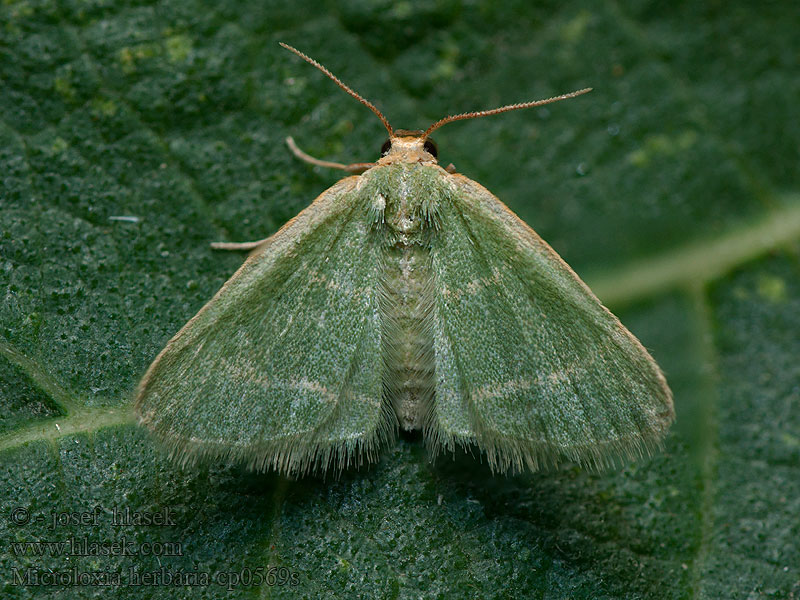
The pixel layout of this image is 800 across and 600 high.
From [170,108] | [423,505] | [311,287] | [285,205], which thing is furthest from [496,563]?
[170,108]

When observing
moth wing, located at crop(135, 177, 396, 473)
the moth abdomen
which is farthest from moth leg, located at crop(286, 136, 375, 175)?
the moth abdomen

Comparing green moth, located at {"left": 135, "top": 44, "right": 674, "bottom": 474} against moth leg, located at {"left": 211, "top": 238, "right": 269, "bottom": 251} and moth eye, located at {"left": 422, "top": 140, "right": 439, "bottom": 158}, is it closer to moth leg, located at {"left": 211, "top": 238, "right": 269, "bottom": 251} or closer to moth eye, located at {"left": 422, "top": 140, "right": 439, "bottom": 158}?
moth eye, located at {"left": 422, "top": 140, "right": 439, "bottom": 158}

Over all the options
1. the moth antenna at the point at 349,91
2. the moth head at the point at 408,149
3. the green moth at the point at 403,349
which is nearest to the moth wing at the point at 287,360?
the green moth at the point at 403,349

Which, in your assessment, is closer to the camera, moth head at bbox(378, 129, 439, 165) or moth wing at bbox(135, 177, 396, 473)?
moth wing at bbox(135, 177, 396, 473)

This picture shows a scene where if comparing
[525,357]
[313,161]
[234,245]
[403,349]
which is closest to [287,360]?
[403,349]

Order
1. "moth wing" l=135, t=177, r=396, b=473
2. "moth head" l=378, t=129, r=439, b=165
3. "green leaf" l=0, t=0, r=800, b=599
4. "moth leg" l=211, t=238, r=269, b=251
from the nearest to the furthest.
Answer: "moth wing" l=135, t=177, r=396, b=473, "green leaf" l=0, t=0, r=800, b=599, "moth head" l=378, t=129, r=439, b=165, "moth leg" l=211, t=238, r=269, b=251

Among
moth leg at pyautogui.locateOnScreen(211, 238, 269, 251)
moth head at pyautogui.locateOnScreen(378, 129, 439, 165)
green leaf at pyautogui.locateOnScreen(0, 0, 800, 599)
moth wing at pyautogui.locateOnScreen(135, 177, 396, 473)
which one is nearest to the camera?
moth wing at pyautogui.locateOnScreen(135, 177, 396, 473)

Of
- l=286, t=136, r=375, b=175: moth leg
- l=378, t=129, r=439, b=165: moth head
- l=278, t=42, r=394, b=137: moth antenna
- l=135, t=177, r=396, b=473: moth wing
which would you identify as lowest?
l=135, t=177, r=396, b=473: moth wing
